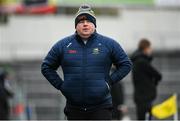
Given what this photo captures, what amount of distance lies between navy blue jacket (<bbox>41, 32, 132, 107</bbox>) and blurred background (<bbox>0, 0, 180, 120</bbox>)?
14.4m

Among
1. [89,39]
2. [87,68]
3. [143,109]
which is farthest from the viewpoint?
[143,109]

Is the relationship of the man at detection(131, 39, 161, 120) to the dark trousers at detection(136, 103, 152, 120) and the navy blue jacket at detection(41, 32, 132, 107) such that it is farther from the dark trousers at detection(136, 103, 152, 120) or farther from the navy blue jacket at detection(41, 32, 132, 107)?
the navy blue jacket at detection(41, 32, 132, 107)

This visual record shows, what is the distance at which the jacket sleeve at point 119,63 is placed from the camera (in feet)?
36.6

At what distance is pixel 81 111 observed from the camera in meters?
11.1

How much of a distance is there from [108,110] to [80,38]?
2.88 feet

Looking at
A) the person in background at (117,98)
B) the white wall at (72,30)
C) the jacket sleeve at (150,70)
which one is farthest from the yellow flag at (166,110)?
the white wall at (72,30)

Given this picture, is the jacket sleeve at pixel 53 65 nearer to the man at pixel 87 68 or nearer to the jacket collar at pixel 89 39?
the man at pixel 87 68

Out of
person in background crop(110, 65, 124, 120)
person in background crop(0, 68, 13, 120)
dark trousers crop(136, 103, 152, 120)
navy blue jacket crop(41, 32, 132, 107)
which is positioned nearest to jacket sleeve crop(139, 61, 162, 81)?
dark trousers crop(136, 103, 152, 120)

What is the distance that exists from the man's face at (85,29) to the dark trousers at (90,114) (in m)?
0.85

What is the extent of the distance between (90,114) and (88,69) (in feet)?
1.76

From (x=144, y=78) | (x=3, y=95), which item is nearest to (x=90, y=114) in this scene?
(x=144, y=78)

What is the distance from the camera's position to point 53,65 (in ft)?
37.1

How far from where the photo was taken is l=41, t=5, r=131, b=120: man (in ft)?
36.1

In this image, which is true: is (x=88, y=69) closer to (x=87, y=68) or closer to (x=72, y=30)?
(x=87, y=68)
